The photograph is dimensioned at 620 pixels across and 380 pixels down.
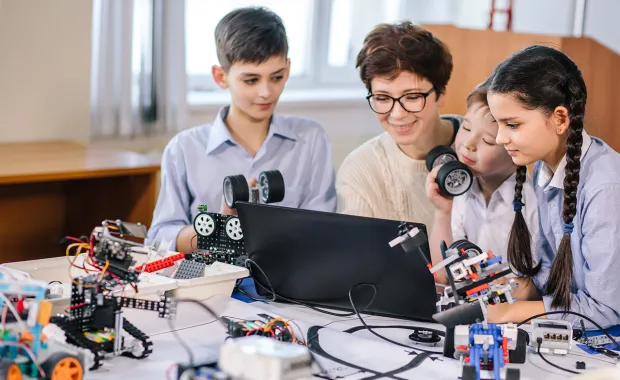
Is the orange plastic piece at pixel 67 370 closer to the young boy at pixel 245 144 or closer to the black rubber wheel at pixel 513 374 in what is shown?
the black rubber wheel at pixel 513 374

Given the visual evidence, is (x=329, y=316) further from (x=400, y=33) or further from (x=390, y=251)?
(x=400, y=33)

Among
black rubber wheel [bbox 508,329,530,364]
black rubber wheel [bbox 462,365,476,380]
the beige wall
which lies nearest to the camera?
black rubber wheel [bbox 462,365,476,380]

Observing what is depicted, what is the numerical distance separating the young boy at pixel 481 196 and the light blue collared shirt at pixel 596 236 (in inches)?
10.6

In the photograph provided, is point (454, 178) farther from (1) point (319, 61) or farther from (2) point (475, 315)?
(1) point (319, 61)

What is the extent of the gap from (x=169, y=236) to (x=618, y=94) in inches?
84.1

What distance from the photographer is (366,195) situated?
2.27 metres

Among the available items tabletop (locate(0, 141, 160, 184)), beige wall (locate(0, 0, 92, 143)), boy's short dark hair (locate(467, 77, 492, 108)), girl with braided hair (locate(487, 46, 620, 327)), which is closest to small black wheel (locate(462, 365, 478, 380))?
girl with braided hair (locate(487, 46, 620, 327))

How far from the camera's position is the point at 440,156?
81.8 inches

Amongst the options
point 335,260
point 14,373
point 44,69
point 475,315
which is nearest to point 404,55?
point 335,260

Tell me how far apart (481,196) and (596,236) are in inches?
20.2

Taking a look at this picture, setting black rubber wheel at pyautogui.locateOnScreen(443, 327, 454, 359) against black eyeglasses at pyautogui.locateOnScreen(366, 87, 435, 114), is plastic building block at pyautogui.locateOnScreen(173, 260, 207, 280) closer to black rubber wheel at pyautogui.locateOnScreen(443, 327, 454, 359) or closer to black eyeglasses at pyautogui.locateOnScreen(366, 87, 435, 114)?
Answer: black rubber wheel at pyautogui.locateOnScreen(443, 327, 454, 359)

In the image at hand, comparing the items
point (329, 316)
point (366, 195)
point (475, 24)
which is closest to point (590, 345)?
point (329, 316)

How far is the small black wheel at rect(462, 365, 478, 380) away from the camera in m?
1.31

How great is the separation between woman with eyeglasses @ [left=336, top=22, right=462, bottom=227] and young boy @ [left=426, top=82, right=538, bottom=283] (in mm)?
130
